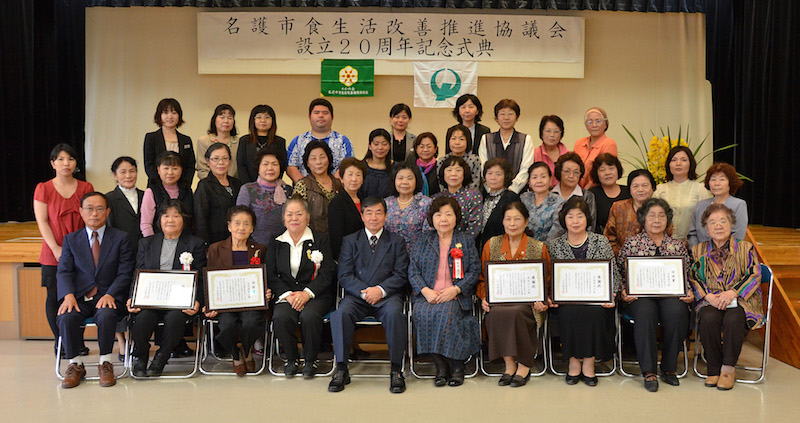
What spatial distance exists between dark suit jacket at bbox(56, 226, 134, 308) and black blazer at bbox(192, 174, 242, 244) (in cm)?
50

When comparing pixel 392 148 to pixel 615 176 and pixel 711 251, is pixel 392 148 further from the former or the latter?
pixel 711 251

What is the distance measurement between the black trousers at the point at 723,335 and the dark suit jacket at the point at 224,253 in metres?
2.79

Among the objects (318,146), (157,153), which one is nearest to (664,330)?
(318,146)

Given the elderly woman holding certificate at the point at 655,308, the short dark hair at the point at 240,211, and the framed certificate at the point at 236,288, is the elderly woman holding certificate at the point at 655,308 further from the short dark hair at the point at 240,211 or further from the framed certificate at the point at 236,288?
the short dark hair at the point at 240,211

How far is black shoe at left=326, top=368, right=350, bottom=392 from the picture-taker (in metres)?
3.77

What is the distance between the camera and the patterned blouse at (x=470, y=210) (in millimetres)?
4367

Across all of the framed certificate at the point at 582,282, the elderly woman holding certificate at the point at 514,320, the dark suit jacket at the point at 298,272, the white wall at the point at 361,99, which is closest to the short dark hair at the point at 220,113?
the dark suit jacket at the point at 298,272

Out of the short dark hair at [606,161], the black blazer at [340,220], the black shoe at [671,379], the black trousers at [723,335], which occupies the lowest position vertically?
the black shoe at [671,379]

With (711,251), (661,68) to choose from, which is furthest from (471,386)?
(661,68)

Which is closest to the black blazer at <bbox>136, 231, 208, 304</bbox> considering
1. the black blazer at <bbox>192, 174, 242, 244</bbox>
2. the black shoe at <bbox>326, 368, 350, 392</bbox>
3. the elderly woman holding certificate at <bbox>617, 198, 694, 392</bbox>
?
the black blazer at <bbox>192, 174, 242, 244</bbox>

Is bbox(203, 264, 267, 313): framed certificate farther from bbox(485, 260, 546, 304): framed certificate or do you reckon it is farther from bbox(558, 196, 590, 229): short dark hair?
bbox(558, 196, 590, 229): short dark hair

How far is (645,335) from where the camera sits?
391 centimetres

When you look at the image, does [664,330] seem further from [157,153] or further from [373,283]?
[157,153]

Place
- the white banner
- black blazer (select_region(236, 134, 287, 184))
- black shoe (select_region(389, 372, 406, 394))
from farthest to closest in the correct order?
the white banner, black blazer (select_region(236, 134, 287, 184)), black shoe (select_region(389, 372, 406, 394))
